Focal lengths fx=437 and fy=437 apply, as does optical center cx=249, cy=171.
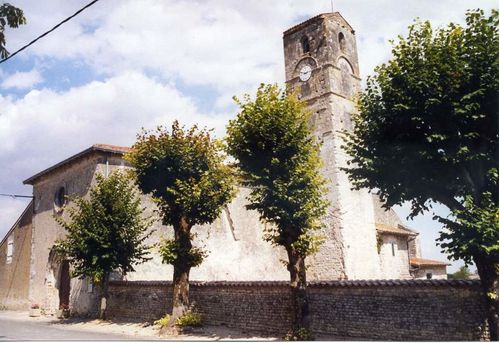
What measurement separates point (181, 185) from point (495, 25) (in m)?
10.7

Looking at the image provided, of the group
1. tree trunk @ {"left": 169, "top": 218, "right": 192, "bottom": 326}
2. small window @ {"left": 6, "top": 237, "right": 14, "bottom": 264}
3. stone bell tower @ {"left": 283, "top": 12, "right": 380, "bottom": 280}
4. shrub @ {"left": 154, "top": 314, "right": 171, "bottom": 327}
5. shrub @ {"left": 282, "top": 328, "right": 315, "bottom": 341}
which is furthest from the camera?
small window @ {"left": 6, "top": 237, "right": 14, "bottom": 264}

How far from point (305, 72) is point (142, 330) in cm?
1767

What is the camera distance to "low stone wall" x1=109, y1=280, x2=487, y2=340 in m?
10.8

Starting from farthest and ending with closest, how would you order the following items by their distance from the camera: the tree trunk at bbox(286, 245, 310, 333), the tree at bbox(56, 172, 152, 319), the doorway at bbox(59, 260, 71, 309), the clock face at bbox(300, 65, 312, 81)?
1. the clock face at bbox(300, 65, 312, 81)
2. the doorway at bbox(59, 260, 71, 309)
3. the tree at bbox(56, 172, 152, 319)
4. the tree trunk at bbox(286, 245, 310, 333)

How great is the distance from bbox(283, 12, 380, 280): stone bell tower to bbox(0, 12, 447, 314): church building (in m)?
0.06

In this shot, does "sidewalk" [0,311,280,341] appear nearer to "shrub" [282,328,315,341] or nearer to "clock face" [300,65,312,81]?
"shrub" [282,328,315,341]

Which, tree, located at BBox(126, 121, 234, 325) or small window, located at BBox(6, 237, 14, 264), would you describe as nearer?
tree, located at BBox(126, 121, 234, 325)

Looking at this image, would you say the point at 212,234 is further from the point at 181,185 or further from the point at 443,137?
the point at 443,137

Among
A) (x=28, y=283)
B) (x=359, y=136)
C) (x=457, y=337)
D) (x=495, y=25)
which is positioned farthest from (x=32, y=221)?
(x=495, y=25)

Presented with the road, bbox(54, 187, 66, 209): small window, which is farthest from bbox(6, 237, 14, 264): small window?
the road

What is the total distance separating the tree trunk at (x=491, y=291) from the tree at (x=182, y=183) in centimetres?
902

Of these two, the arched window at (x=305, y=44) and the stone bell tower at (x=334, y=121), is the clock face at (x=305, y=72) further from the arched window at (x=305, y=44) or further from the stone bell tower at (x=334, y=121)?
the arched window at (x=305, y=44)

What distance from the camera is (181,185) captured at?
1577 cm

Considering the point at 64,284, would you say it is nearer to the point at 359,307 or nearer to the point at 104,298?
the point at 104,298
